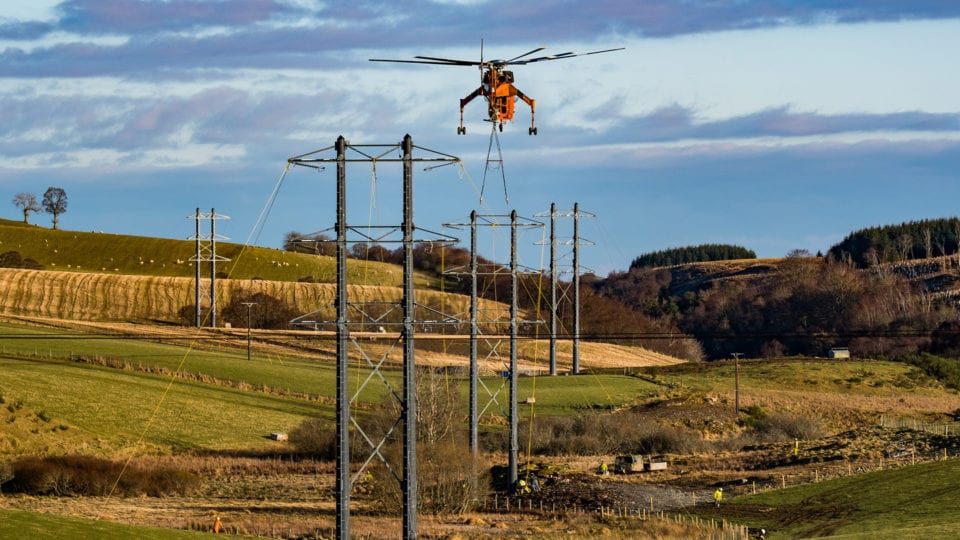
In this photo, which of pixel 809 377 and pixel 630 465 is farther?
pixel 809 377

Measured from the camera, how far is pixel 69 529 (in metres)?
46.7

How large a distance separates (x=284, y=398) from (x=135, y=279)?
79872mm

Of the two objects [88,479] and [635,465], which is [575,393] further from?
[88,479]

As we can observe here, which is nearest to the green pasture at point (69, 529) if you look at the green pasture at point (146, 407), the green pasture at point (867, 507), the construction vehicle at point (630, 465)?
the green pasture at point (867, 507)

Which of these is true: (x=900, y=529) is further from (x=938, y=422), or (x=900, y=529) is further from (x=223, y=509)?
(x=938, y=422)

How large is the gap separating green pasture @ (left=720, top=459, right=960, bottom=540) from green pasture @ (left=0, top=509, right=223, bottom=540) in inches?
967

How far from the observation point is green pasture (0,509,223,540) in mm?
45000

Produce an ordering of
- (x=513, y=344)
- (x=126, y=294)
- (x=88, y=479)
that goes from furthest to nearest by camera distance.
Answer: (x=126, y=294), (x=88, y=479), (x=513, y=344)

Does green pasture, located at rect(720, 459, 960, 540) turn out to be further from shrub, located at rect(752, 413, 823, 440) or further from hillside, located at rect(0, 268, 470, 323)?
hillside, located at rect(0, 268, 470, 323)

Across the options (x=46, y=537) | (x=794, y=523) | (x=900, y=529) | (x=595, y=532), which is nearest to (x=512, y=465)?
(x=595, y=532)

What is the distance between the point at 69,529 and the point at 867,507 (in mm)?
35243

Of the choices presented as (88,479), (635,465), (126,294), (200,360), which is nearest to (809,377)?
(635,465)

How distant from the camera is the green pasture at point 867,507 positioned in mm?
54938

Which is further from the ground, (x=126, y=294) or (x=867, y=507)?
(x=126, y=294)
